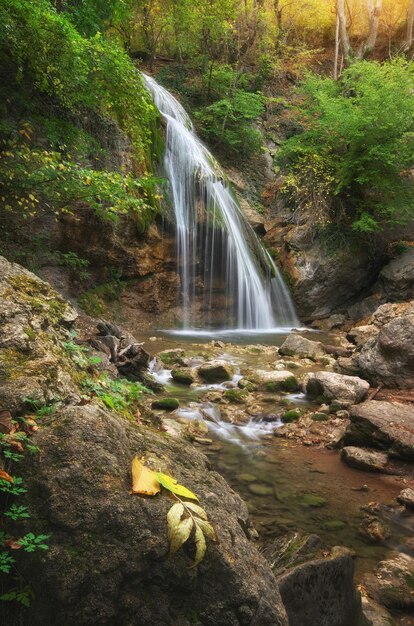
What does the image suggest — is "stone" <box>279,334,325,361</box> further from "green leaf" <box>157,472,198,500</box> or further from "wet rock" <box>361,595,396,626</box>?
"green leaf" <box>157,472,198,500</box>

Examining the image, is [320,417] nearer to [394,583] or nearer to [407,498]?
[407,498]

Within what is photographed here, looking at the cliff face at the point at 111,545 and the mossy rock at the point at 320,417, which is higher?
the cliff face at the point at 111,545

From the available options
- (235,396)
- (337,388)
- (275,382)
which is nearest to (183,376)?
(235,396)

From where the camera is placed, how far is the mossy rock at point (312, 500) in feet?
12.7

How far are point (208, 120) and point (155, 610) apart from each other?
17066 mm

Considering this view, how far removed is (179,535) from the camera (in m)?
1.57

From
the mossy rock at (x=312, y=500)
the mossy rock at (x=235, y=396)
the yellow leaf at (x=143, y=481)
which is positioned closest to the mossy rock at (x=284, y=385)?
the mossy rock at (x=235, y=396)

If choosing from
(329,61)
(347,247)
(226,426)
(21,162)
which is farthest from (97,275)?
(329,61)

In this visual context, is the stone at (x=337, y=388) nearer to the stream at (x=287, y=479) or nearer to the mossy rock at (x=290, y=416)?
the stream at (x=287, y=479)

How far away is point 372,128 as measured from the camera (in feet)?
44.2

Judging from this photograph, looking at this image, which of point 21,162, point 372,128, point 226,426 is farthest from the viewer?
point 372,128

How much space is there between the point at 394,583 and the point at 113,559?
2340 millimetres

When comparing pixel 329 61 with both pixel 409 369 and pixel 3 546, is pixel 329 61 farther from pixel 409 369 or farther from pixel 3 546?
pixel 3 546

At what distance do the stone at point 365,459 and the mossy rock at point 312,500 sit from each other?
799 mm
